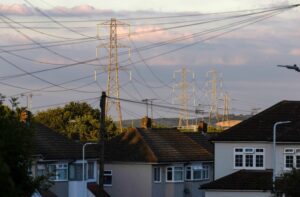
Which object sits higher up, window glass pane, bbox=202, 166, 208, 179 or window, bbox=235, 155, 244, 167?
window, bbox=235, 155, 244, 167

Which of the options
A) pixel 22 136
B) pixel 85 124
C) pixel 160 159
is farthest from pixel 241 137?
pixel 85 124

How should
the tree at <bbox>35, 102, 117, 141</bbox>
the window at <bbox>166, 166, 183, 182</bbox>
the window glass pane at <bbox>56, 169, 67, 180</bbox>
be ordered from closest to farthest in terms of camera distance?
the window glass pane at <bbox>56, 169, 67, 180</bbox>
the window at <bbox>166, 166, 183, 182</bbox>
the tree at <bbox>35, 102, 117, 141</bbox>

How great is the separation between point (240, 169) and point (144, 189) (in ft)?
37.4

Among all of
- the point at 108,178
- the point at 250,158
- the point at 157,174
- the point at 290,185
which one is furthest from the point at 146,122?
the point at 290,185

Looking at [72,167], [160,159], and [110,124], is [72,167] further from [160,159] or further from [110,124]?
[110,124]

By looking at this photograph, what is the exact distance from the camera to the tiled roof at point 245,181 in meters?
64.1

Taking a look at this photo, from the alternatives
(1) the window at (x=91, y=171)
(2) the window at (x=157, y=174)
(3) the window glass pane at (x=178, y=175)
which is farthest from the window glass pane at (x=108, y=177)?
(3) the window glass pane at (x=178, y=175)

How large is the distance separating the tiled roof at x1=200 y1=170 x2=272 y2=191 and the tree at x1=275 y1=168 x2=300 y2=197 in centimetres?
1157

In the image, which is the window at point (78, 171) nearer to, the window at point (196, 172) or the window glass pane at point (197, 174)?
the window at point (196, 172)

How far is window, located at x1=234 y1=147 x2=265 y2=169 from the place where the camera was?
2638 inches

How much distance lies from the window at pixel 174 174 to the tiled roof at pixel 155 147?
2.57 ft

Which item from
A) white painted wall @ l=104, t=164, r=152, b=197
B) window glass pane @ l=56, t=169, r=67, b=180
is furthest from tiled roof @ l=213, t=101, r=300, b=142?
window glass pane @ l=56, t=169, r=67, b=180

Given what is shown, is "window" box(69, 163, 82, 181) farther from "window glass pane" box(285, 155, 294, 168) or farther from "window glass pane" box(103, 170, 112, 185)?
"window glass pane" box(285, 155, 294, 168)

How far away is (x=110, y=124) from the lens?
412 feet
